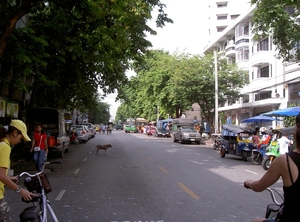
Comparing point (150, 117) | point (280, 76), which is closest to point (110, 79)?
point (280, 76)

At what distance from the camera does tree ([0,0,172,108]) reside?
11844 millimetres

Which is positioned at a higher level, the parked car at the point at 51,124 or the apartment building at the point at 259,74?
the apartment building at the point at 259,74

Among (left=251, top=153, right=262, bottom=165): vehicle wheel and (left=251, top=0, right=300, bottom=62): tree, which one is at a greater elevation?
(left=251, top=0, right=300, bottom=62): tree

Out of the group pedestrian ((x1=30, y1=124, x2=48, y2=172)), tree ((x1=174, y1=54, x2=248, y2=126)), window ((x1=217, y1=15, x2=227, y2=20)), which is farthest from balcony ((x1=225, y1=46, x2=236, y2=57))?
pedestrian ((x1=30, y1=124, x2=48, y2=172))

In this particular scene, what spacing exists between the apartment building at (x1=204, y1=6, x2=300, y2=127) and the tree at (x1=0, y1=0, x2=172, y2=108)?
35.6 feet

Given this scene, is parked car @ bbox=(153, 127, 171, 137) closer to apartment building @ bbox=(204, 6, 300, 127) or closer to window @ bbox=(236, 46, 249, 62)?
apartment building @ bbox=(204, 6, 300, 127)

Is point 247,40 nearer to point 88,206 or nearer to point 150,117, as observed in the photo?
point 150,117

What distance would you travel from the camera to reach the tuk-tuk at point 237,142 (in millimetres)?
18453

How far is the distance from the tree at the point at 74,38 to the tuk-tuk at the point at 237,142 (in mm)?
7099

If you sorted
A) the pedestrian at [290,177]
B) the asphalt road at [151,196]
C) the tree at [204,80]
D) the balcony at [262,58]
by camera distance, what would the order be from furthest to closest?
the balcony at [262,58]
the tree at [204,80]
the asphalt road at [151,196]
the pedestrian at [290,177]

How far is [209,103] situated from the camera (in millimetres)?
35812

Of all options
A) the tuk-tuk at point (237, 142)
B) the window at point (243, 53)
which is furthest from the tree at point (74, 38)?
the window at point (243, 53)

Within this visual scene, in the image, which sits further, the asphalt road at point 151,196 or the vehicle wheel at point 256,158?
the vehicle wheel at point 256,158

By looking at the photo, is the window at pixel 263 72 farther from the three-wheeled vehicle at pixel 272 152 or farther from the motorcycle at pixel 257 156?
the three-wheeled vehicle at pixel 272 152
